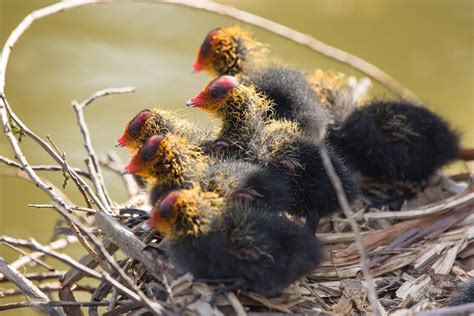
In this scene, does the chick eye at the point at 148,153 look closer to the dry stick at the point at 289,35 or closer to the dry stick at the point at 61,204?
the dry stick at the point at 61,204

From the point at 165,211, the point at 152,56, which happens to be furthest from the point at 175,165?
the point at 152,56

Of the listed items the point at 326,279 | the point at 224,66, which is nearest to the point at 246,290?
the point at 326,279

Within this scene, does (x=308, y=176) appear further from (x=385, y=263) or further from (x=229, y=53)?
(x=229, y=53)

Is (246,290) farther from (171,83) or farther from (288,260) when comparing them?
(171,83)

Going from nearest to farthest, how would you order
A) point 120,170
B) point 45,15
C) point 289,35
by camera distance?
point 45,15 < point 120,170 < point 289,35

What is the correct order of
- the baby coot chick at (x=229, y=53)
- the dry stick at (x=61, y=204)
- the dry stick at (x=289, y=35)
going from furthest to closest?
the dry stick at (x=289, y=35), the baby coot chick at (x=229, y=53), the dry stick at (x=61, y=204)

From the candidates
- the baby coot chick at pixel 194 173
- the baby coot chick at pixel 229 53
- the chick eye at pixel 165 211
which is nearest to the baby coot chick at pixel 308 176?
the baby coot chick at pixel 194 173
